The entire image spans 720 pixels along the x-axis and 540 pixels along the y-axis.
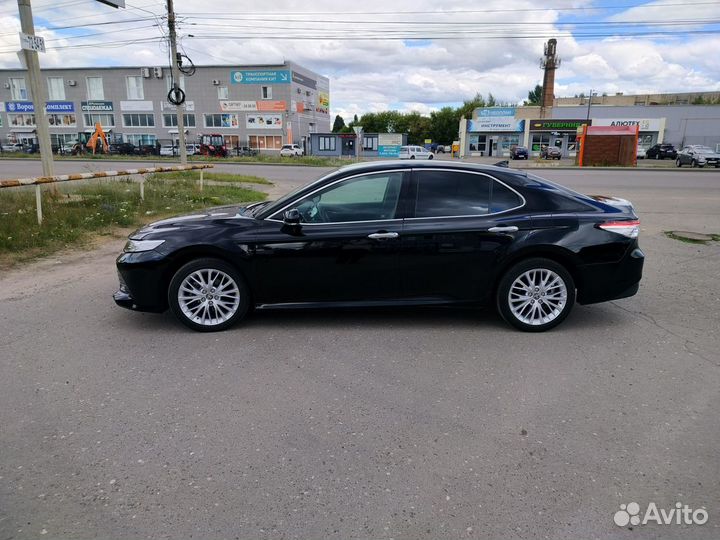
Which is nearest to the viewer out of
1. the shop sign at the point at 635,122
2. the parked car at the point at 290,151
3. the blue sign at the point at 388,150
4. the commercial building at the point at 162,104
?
the blue sign at the point at 388,150

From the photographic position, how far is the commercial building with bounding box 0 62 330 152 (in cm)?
6756

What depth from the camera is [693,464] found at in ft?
9.73

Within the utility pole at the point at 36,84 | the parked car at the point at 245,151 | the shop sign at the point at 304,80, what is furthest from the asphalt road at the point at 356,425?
the shop sign at the point at 304,80

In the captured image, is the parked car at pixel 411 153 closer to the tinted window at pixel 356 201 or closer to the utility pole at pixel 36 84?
the utility pole at pixel 36 84

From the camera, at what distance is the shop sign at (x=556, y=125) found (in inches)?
2368

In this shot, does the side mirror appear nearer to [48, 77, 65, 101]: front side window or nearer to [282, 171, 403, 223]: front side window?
[282, 171, 403, 223]: front side window

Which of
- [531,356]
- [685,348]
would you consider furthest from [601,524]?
[685,348]

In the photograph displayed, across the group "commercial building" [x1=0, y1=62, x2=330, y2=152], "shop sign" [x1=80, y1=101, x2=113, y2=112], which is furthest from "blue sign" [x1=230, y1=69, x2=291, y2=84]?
"shop sign" [x1=80, y1=101, x2=113, y2=112]

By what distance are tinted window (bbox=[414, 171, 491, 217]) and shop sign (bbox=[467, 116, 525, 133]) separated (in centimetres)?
6193

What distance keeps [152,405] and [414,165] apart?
316 cm

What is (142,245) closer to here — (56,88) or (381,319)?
(381,319)

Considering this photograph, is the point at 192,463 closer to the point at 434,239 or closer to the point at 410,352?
the point at 410,352

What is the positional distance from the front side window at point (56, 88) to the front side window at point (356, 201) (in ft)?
267

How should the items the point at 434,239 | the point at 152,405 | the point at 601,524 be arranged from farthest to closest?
the point at 434,239
the point at 152,405
the point at 601,524
